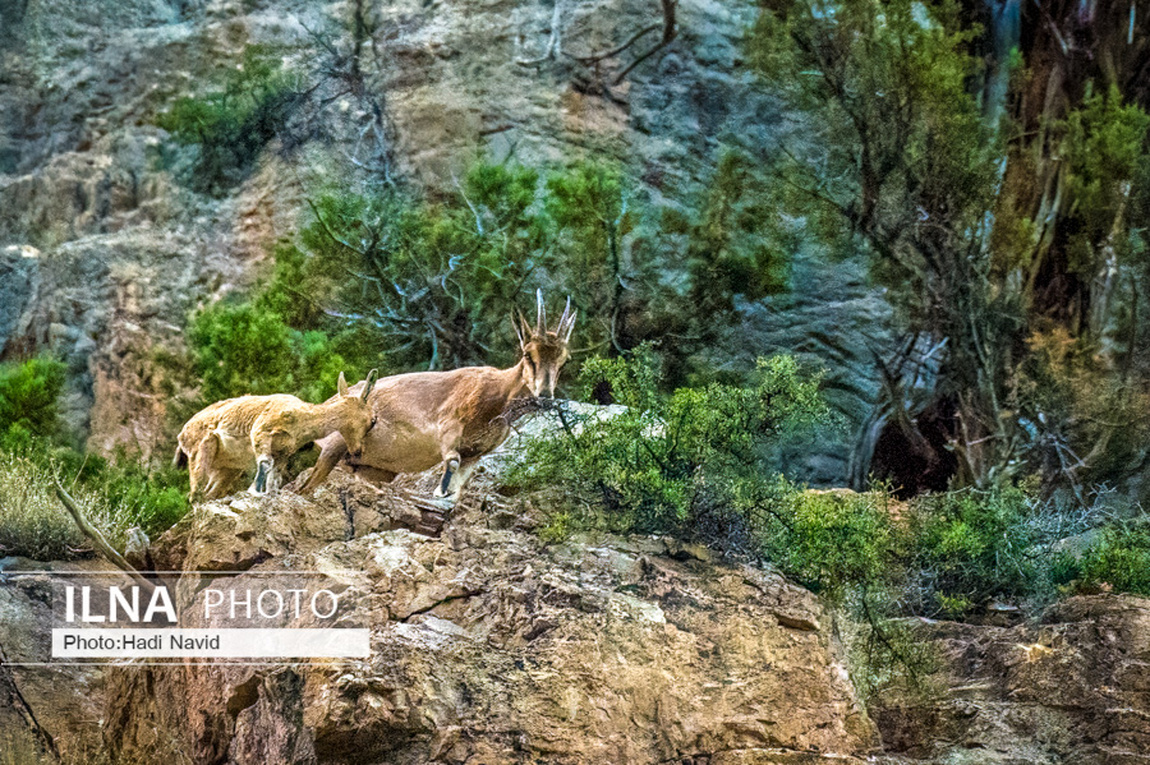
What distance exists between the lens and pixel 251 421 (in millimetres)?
5496

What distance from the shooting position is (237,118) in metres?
7.53

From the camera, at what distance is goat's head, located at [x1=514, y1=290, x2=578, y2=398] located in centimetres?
552

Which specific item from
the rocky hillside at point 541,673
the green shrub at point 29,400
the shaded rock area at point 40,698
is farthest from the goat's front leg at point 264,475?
the green shrub at point 29,400

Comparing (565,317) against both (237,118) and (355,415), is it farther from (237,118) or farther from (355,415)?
(237,118)

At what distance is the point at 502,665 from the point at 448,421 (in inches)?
51.4

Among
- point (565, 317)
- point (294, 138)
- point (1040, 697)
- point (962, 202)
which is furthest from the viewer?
point (294, 138)

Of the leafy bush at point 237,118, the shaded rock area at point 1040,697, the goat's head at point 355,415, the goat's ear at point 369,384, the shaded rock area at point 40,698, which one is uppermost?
the leafy bush at point 237,118

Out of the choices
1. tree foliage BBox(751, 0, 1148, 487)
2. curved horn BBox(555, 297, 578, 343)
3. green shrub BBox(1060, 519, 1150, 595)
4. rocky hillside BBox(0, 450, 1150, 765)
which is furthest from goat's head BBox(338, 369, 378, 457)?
green shrub BBox(1060, 519, 1150, 595)

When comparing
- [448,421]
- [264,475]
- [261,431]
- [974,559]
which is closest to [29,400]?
[261,431]

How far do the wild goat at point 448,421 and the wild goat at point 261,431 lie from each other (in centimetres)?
6

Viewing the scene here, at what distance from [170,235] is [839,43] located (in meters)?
3.68

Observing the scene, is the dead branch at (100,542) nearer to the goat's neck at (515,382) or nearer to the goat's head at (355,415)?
the goat's head at (355,415)

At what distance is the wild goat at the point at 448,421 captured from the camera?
551cm

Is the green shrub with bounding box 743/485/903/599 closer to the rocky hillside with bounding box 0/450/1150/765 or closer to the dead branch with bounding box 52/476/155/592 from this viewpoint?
the rocky hillside with bounding box 0/450/1150/765
